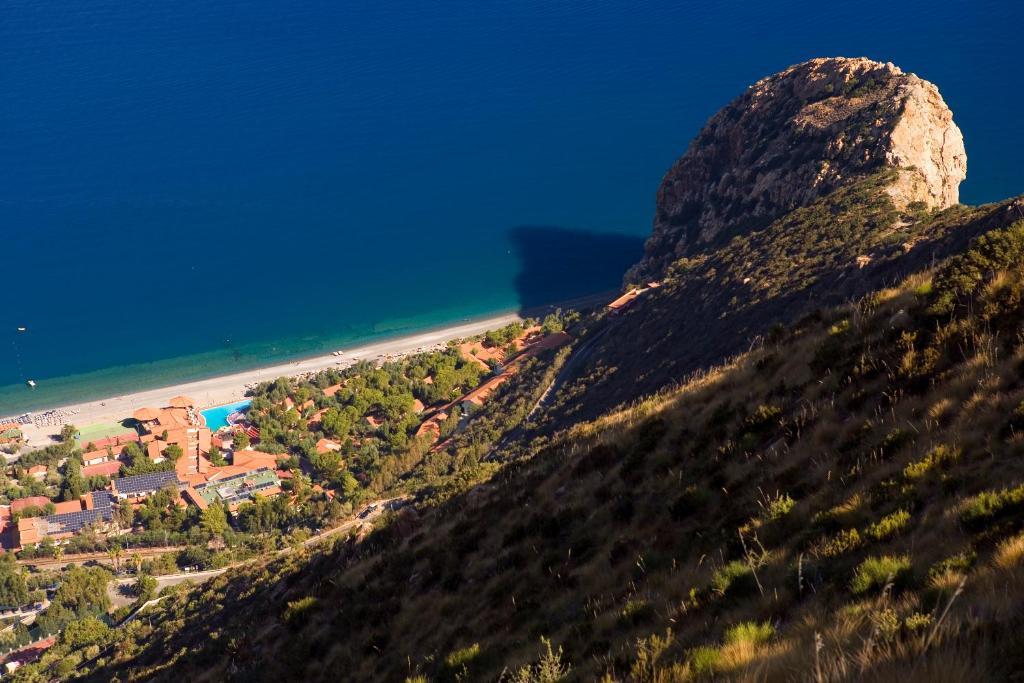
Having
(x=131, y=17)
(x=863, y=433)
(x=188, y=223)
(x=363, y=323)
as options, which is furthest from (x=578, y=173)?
(x=131, y=17)

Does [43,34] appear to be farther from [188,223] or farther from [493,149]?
[493,149]

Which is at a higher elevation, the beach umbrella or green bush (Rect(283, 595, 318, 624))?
the beach umbrella

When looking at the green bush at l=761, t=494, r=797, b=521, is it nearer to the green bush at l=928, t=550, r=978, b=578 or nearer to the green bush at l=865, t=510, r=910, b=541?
the green bush at l=865, t=510, r=910, b=541

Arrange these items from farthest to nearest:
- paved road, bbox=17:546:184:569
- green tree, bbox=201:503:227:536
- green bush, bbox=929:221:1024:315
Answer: green tree, bbox=201:503:227:536
paved road, bbox=17:546:184:569
green bush, bbox=929:221:1024:315

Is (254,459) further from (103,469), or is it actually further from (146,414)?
(146,414)

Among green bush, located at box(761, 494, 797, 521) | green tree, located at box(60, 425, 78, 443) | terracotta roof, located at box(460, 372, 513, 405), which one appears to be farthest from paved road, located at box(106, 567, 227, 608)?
green bush, located at box(761, 494, 797, 521)
